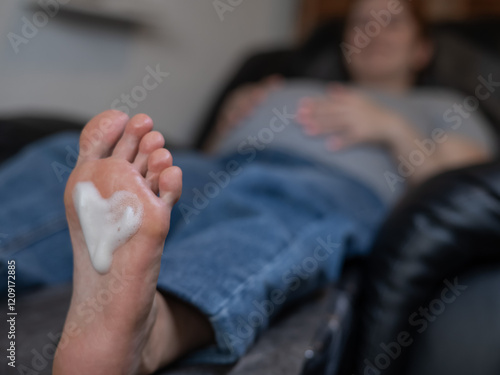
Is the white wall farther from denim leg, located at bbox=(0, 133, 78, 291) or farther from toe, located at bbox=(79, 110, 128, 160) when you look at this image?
toe, located at bbox=(79, 110, 128, 160)

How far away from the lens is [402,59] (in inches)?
50.6

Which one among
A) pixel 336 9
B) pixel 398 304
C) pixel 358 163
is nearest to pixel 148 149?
pixel 398 304

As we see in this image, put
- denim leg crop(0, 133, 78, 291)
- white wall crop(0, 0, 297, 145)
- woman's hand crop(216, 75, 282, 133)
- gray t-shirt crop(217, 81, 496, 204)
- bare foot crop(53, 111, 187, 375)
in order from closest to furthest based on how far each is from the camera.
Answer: bare foot crop(53, 111, 187, 375), denim leg crop(0, 133, 78, 291), gray t-shirt crop(217, 81, 496, 204), white wall crop(0, 0, 297, 145), woman's hand crop(216, 75, 282, 133)

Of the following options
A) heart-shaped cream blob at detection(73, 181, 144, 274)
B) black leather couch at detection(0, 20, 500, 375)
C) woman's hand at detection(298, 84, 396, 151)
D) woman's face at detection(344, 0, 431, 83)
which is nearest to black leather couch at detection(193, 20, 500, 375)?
black leather couch at detection(0, 20, 500, 375)

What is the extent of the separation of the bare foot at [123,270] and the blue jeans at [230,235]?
0.19ft

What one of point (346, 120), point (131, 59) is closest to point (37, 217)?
point (346, 120)

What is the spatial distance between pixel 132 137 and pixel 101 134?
1.2 inches

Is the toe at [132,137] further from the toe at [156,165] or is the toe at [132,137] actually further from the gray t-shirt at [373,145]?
the gray t-shirt at [373,145]

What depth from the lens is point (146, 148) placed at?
0.44 m

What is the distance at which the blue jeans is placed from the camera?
0.47 metres

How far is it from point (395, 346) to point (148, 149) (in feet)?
1.29

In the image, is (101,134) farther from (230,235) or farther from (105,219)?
(230,235)

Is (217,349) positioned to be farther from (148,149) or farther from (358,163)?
(358,163)

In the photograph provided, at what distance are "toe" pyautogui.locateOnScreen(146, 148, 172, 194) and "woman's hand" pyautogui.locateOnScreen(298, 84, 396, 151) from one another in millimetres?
615
